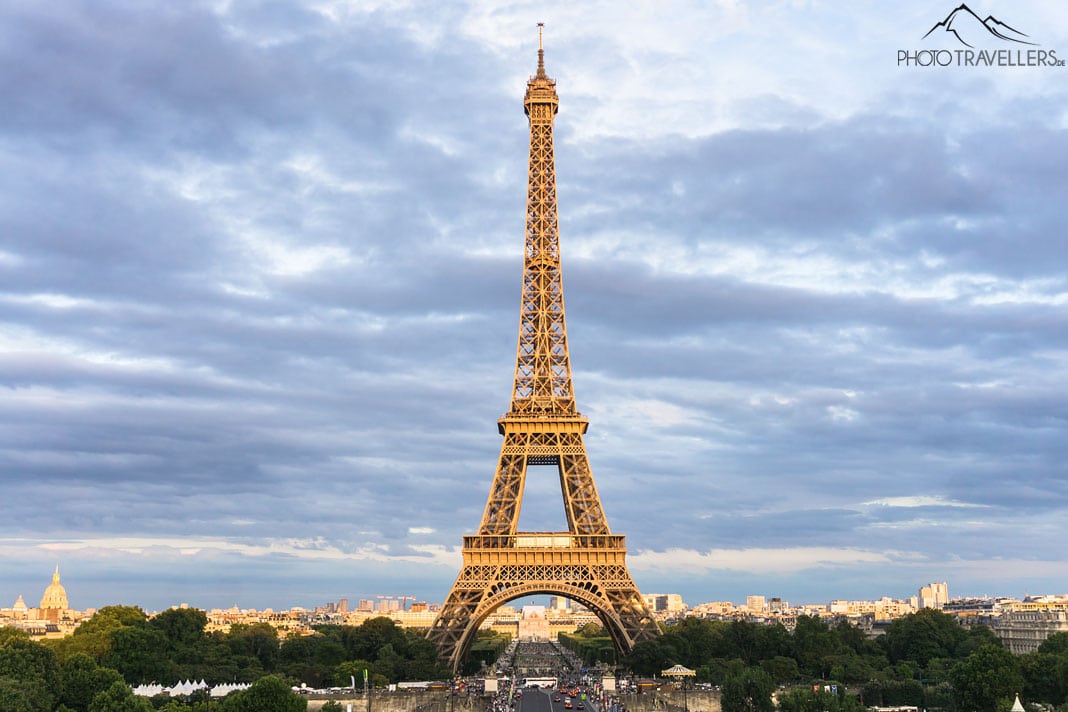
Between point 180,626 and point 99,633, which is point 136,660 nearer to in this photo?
point 99,633

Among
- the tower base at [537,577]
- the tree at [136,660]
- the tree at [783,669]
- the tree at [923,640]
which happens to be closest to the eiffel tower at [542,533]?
the tower base at [537,577]

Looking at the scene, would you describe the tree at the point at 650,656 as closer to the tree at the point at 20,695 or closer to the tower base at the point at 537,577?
the tower base at the point at 537,577

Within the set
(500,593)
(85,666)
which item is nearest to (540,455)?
(500,593)

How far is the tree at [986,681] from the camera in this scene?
71062mm

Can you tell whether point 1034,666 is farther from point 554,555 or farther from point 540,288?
point 540,288

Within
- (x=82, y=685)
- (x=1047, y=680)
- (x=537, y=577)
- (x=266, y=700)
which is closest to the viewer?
(x=266, y=700)

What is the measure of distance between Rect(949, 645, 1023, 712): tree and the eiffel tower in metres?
28.6

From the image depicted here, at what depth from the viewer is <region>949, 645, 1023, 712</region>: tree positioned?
233 feet

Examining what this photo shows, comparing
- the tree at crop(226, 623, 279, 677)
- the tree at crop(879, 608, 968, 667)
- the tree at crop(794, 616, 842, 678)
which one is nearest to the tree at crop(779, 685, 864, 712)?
the tree at crop(794, 616, 842, 678)

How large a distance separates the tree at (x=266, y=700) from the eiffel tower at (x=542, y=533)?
1172 inches

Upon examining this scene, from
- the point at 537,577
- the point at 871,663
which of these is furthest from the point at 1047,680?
the point at 537,577

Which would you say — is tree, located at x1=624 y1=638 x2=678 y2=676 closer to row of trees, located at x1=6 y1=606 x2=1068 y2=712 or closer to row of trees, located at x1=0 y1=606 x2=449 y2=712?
row of trees, located at x1=6 y1=606 x2=1068 y2=712

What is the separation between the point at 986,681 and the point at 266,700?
4444 cm

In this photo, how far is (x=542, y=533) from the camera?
97.3m
